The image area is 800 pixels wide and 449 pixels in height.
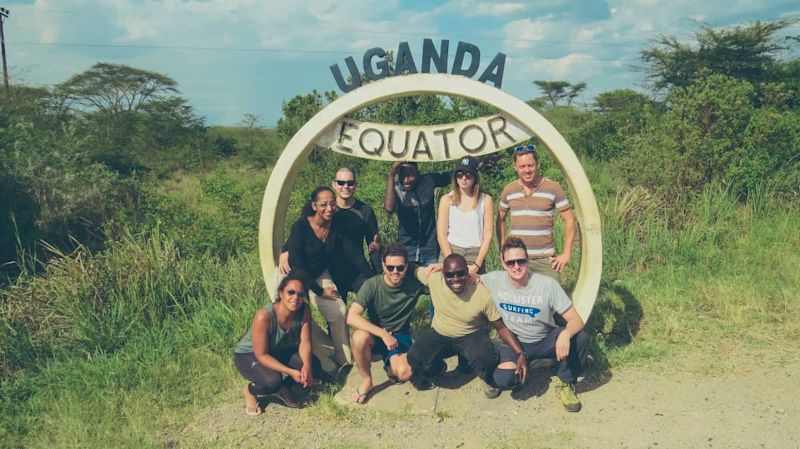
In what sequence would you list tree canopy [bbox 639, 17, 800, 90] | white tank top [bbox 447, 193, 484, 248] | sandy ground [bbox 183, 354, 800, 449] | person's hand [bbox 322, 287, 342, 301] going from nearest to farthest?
1. sandy ground [bbox 183, 354, 800, 449]
2. white tank top [bbox 447, 193, 484, 248]
3. person's hand [bbox 322, 287, 342, 301]
4. tree canopy [bbox 639, 17, 800, 90]

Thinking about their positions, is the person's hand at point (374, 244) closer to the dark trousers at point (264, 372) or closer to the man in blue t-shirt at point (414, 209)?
the man in blue t-shirt at point (414, 209)

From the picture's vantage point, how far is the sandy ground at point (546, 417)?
13.1 ft

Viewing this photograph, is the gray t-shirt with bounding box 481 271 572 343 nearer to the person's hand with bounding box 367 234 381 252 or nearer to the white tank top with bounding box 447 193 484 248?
the white tank top with bounding box 447 193 484 248

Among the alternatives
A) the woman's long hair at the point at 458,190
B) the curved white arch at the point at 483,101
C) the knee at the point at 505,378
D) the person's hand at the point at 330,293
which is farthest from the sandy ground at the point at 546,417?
the woman's long hair at the point at 458,190

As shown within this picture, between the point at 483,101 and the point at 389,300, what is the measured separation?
5.55 ft

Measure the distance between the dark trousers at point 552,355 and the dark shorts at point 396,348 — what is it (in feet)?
2.42

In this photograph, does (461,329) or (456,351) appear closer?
(461,329)

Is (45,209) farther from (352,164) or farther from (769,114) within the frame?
(769,114)

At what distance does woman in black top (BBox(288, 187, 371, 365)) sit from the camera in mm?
4707

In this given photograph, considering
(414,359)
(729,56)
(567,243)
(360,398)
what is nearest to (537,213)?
(567,243)

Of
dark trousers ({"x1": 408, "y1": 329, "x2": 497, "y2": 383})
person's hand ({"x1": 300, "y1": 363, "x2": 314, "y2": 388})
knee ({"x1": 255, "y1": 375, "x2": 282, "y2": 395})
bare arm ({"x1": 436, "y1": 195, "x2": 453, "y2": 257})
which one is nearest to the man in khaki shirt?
dark trousers ({"x1": 408, "y1": 329, "x2": 497, "y2": 383})

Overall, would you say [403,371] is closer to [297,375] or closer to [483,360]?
[483,360]

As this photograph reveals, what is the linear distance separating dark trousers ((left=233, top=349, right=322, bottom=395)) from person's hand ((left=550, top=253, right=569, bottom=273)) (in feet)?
6.58

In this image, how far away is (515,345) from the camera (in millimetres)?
4359
